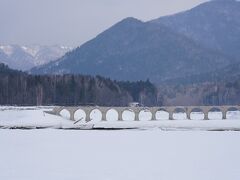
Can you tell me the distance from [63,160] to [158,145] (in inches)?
587

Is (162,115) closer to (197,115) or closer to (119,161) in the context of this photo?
(197,115)

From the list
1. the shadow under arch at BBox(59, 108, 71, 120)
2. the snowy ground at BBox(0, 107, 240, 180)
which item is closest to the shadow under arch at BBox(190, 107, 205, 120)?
the shadow under arch at BBox(59, 108, 71, 120)

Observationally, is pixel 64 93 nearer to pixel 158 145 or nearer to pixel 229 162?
pixel 158 145

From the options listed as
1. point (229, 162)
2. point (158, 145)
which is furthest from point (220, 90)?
point (229, 162)

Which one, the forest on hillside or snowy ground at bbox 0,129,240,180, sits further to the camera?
the forest on hillside

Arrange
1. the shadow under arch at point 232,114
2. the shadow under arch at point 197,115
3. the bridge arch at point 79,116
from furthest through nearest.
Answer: the shadow under arch at point 232,114 < the shadow under arch at point 197,115 < the bridge arch at point 79,116

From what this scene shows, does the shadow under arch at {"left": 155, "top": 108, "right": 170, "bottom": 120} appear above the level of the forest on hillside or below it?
below

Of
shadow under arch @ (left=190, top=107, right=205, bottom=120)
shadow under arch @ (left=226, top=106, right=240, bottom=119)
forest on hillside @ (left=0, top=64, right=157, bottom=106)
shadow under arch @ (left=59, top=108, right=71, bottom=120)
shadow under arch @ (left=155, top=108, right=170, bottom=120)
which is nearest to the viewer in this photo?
shadow under arch @ (left=59, top=108, right=71, bottom=120)

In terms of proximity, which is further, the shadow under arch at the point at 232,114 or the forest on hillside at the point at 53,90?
the forest on hillside at the point at 53,90

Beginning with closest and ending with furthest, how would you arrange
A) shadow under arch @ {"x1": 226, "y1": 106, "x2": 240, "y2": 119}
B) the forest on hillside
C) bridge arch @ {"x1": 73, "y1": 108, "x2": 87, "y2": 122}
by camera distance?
bridge arch @ {"x1": 73, "y1": 108, "x2": 87, "y2": 122} → shadow under arch @ {"x1": 226, "y1": 106, "x2": 240, "y2": 119} → the forest on hillside

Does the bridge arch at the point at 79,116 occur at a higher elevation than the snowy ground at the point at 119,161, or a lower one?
higher

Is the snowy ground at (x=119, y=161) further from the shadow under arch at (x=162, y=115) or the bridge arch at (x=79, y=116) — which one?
the shadow under arch at (x=162, y=115)

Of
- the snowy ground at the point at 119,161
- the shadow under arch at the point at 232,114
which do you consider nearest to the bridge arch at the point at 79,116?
→ the shadow under arch at the point at 232,114

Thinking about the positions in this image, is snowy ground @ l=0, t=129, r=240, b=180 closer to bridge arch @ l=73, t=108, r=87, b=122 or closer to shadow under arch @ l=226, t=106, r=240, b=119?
bridge arch @ l=73, t=108, r=87, b=122
